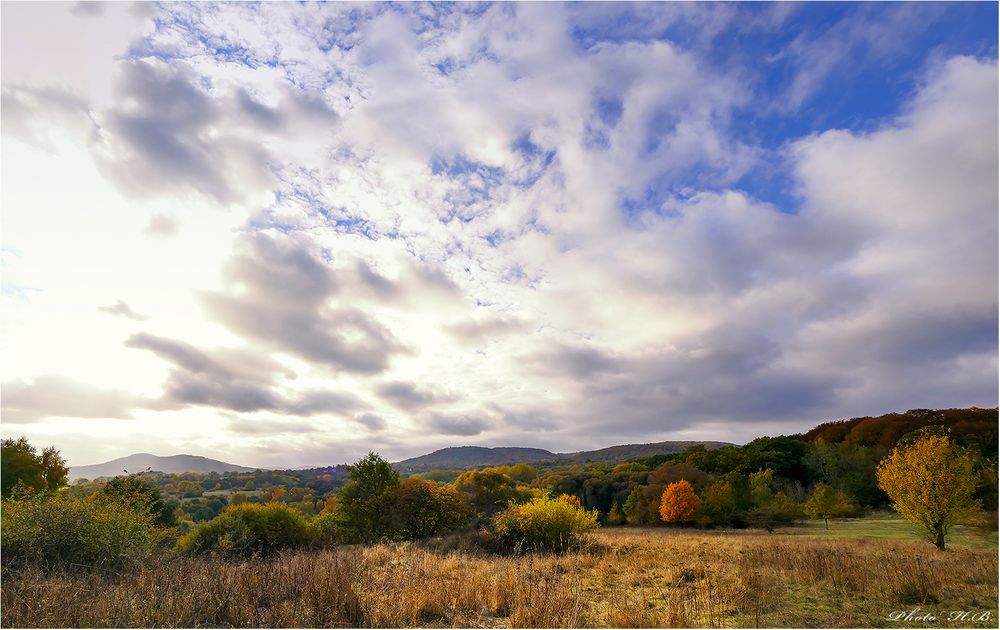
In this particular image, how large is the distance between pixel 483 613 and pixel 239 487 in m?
131

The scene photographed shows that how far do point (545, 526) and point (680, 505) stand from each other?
36.5 metres

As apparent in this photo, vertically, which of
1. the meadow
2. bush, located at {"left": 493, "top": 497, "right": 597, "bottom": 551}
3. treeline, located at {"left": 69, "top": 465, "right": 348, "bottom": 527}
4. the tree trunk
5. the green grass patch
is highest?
the meadow

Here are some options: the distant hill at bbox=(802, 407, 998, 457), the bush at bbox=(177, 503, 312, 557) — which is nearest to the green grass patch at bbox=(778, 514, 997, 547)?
the distant hill at bbox=(802, 407, 998, 457)

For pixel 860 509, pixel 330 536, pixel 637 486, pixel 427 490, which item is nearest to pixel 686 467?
pixel 637 486

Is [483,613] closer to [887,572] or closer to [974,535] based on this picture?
[887,572]

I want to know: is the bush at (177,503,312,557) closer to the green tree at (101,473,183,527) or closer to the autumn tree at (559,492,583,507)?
the green tree at (101,473,183,527)

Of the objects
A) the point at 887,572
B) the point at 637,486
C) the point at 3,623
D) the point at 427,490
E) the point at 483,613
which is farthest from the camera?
the point at 637,486

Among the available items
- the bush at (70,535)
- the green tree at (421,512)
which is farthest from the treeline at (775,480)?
the bush at (70,535)

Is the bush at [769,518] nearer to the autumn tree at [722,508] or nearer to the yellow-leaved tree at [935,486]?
the autumn tree at [722,508]

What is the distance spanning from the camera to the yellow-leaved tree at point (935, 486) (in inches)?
933

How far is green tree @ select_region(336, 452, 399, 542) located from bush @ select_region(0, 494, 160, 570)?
2054 cm

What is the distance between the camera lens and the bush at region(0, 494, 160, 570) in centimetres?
1354

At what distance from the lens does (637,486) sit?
65.1 meters

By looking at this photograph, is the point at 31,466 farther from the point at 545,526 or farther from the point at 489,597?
the point at 489,597
